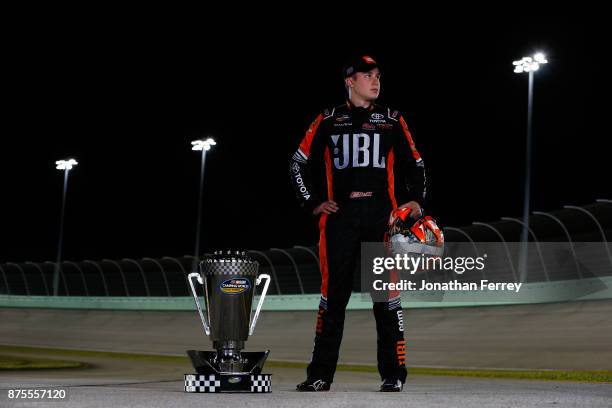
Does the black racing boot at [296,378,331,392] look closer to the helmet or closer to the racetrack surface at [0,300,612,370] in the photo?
the helmet

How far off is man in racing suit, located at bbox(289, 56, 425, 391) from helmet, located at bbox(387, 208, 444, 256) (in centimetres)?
10

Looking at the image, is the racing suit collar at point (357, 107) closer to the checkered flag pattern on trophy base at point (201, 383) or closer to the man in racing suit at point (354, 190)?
the man in racing suit at point (354, 190)

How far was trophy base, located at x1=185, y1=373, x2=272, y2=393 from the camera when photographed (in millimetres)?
6438

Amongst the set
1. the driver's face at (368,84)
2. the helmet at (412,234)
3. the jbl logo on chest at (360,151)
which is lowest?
the helmet at (412,234)

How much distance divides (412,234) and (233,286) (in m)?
1.33

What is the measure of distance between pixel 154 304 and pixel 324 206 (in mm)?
31722

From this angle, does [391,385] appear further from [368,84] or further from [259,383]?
[368,84]

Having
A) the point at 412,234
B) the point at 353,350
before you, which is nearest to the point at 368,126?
the point at 412,234

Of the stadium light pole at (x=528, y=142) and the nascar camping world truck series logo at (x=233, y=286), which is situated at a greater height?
the stadium light pole at (x=528, y=142)

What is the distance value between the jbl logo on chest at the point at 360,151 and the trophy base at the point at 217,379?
163 cm

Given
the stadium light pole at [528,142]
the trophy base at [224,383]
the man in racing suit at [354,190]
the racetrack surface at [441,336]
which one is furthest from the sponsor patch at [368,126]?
the stadium light pole at [528,142]

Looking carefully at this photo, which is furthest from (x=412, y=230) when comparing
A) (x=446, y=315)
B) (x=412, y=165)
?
(x=446, y=315)

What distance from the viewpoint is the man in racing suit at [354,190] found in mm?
6809

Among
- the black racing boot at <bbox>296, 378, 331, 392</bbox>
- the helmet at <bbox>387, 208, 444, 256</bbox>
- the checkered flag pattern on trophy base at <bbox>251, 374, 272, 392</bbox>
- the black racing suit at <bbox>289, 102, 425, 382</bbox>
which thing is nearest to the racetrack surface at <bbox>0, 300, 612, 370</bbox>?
the black racing suit at <bbox>289, 102, 425, 382</bbox>
